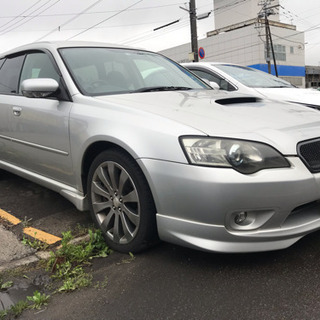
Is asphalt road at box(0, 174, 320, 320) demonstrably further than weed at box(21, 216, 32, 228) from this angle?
No

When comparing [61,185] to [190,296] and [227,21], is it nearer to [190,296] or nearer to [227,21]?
[190,296]

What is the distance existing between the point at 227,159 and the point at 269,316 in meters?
0.85

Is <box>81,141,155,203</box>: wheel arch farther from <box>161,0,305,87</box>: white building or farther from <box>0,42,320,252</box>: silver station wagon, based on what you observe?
<box>161,0,305,87</box>: white building

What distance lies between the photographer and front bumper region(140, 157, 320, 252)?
197 cm

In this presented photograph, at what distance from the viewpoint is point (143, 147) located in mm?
2223

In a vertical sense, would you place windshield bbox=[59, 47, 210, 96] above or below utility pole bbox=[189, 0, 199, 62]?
below

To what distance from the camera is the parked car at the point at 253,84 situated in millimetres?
5040

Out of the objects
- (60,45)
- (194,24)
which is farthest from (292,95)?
(194,24)

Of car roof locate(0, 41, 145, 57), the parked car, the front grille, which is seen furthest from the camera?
the parked car

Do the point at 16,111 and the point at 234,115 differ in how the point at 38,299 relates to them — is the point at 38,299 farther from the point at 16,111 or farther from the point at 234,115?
the point at 16,111

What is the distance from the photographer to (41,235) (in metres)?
2.96

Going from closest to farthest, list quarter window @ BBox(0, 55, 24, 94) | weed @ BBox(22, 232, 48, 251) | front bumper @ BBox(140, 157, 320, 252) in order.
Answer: front bumper @ BBox(140, 157, 320, 252)
weed @ BBox(22, 232, 48, 251)
quarter window @ BBox(0, 55, 24, 94)

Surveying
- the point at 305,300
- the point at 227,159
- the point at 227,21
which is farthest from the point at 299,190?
the point at 227,21

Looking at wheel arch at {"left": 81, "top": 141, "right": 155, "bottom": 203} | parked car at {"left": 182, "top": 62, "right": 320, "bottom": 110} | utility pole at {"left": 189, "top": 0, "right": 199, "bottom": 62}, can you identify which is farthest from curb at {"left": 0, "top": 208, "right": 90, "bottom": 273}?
utility pole at {"left": 189, "top": 0, "right": 199, "bottom": 62}
